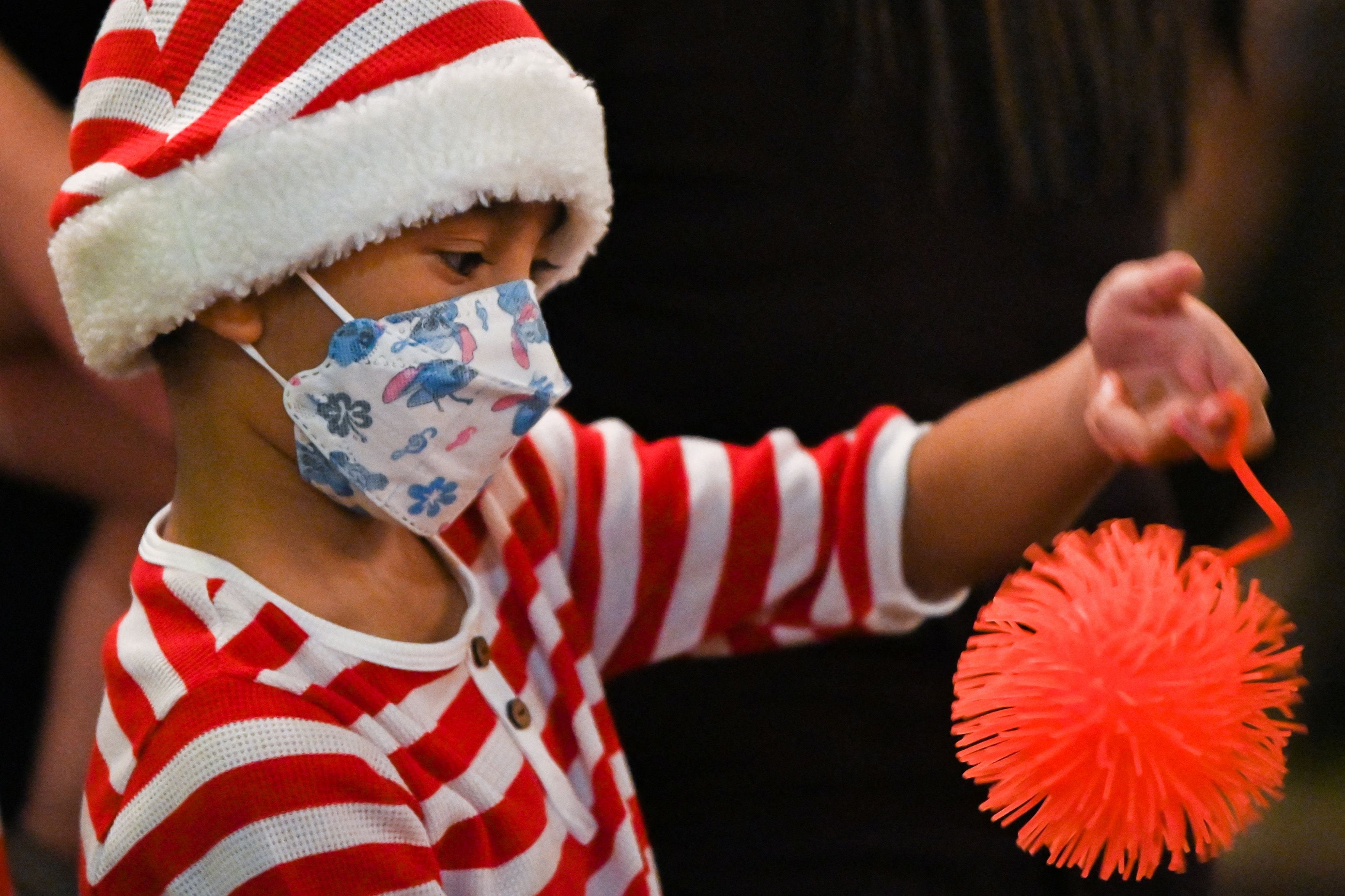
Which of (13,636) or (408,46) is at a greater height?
(408,46)

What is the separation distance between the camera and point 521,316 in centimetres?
55

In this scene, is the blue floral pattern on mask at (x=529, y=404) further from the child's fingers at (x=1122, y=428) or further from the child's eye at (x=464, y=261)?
the child's fingers at (x=1122, y=428)

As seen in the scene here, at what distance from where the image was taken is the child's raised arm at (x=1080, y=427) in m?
0.48

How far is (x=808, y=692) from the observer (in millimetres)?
750

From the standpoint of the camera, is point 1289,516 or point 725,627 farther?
point 725,627

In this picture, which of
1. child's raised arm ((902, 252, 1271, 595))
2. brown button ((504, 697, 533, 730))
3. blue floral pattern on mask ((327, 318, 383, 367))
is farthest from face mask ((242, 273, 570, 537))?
child's raised arm ((902, 252, 1271, 595))

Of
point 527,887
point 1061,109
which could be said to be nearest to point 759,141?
point 1061,109

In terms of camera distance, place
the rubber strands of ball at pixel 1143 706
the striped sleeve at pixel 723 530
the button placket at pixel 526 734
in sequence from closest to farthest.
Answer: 1. the rubber strands of ball at pixel 1143 706
2. the button placket at pixel 526 734
3. the striped sleeve at pixel 723 530

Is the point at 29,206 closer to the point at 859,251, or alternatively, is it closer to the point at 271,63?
the point at 271,63

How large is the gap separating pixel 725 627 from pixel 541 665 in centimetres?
14

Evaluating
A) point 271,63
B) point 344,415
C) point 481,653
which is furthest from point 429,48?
point 481,653

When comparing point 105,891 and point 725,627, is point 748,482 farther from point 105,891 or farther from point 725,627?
point 105,891

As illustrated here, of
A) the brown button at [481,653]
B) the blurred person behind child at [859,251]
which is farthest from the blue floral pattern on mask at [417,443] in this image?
the blurred person behind child at [859,251]

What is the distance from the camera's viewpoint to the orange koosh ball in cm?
38
